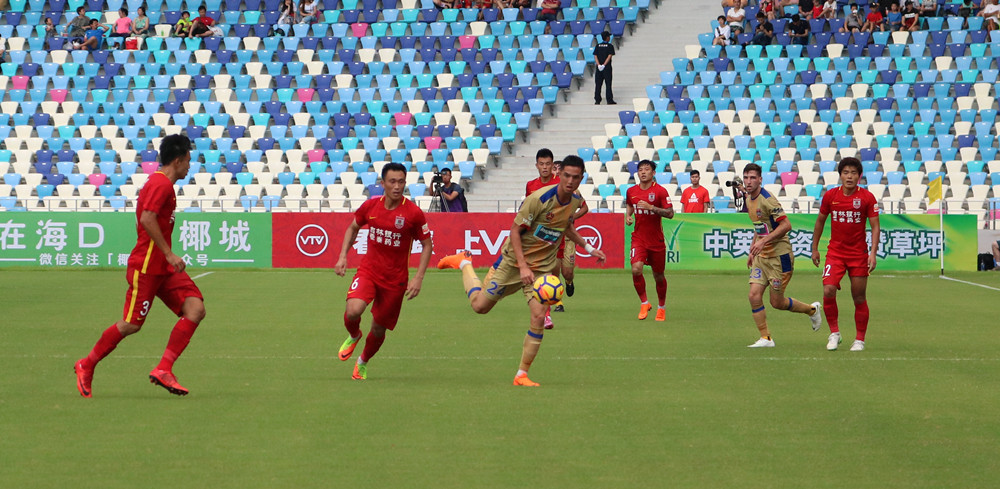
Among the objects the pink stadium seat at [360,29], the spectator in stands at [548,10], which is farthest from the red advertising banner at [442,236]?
the pink stadium seat at [360,29]

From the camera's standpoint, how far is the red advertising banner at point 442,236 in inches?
1014

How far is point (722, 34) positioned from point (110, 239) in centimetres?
1769

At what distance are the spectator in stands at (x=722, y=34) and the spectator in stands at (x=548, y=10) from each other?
192 inches

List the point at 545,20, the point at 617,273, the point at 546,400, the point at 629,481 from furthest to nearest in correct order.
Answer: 1. the point at 545,20
2. the point at 617,273
3. the point at 546,400
4. the point at 629,481

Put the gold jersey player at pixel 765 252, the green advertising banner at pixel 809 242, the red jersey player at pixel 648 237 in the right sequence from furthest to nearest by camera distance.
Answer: the green advertising banner at pixel 809 242
the red jersey player at pixel 648 237
the gold jersey player at pixel 765 252

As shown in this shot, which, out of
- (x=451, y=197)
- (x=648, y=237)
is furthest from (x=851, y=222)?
(x=451, y=197)

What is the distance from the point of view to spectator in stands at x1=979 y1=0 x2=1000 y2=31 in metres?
33.0

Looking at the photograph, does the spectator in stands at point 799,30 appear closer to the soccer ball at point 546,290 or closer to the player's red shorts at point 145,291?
the soccer ball at point 546,290

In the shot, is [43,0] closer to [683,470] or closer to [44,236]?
[44,236]

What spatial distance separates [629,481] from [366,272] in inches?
166

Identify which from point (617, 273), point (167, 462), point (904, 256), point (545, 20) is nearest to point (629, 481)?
point (167, 462)

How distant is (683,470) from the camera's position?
643 cm

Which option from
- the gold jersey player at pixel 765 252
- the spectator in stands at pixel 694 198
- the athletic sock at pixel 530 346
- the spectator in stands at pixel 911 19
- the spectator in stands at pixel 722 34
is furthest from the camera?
the spectator in stands at pixel 722 34

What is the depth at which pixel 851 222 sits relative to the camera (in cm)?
1200
